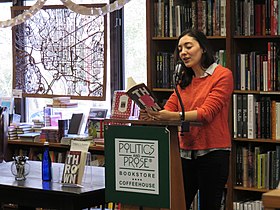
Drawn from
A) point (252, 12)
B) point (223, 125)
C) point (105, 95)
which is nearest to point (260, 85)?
point (252, 12)

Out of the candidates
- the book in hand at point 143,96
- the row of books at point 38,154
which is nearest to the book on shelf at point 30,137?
the row of books at point 38,154

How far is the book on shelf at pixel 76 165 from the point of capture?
Answer: 13.3 feet

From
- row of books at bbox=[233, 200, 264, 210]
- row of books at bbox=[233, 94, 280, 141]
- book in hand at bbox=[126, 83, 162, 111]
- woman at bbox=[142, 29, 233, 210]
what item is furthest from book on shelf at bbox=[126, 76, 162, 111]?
row of books at bbox=[233, 200, 264, 210]

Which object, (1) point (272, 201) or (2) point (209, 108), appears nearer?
(1) point (272, 201)

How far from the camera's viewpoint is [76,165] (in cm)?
406

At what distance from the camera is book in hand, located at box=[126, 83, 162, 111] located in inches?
135

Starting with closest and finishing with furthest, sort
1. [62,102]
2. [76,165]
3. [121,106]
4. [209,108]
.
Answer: [209,108]
[76,165]
[121,106]
[62,102]

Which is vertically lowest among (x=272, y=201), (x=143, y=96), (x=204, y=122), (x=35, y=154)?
(x=35, y=154)

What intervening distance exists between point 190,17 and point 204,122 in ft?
5.66

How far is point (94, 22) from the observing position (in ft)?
20.6

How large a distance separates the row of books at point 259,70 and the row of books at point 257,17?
126mm

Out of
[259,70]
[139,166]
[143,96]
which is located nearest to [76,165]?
[139,166]

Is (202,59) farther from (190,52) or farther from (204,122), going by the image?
(204,122)

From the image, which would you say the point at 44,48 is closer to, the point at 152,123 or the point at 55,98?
the point at 55,98
